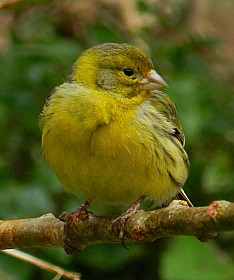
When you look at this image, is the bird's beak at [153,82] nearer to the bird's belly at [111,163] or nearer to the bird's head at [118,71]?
the bird's head at [118,71]

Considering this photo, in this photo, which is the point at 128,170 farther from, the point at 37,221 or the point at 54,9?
the point at 54,9

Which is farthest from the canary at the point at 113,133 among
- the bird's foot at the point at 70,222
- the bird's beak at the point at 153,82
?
the bird's foot at the point at 70,222

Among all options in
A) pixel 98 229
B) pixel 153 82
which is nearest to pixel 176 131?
pixel 153 82

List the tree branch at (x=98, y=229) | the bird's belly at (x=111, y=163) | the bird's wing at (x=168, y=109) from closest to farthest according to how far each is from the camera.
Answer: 1. the tree branch at (x=98, y=229)
2. the bird's belly at (x=111, y=163)
3. the bird's wing at (x=168, y=109)

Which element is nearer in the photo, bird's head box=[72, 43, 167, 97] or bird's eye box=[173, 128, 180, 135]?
bird's head box=[72, 43, 167, 97]

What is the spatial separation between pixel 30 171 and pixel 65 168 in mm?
1290

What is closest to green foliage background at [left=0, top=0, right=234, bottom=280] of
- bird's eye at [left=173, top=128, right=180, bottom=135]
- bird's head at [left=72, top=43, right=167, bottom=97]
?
bird's eye at [left=173, top=128, right=180, bottom=135]

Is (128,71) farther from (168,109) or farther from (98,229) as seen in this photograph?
(98,229)

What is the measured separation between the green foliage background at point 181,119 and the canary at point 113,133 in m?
0.62

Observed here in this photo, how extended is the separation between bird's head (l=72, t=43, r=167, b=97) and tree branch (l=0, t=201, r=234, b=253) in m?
0.69

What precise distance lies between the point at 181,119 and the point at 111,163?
3.63 ft

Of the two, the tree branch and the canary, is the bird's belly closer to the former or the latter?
the canary

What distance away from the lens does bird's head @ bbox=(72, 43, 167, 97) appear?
13.0ft

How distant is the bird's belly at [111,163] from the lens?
3.68 metres
